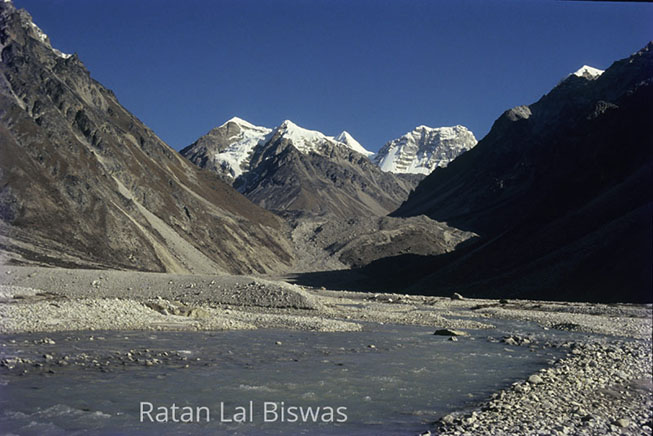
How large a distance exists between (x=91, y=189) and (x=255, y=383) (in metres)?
83.1

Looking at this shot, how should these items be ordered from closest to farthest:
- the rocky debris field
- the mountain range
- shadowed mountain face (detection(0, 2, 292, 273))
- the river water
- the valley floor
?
the rocky debris field → the river water → the valley floor → the mountain range → shadowed mountain face (detection(0, 2, 292, 273))

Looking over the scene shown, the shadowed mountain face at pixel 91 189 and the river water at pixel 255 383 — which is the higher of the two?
the shadowed mountain face at pixel 91 189

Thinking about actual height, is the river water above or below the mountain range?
below

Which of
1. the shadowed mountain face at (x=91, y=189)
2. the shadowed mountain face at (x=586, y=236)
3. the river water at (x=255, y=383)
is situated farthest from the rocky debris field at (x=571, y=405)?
the shadowed mountain face at (x=91, y=189)

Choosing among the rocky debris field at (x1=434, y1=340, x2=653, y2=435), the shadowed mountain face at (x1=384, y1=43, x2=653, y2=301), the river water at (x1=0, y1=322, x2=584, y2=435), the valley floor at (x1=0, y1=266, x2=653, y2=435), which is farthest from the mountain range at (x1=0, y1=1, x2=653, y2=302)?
the rocky debris field at (x1=434, y1=340, x2=653, y2=435)

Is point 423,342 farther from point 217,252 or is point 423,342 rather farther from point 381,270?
point 381,270

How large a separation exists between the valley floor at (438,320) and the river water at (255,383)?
1.98m

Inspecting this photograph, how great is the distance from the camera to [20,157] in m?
89.6

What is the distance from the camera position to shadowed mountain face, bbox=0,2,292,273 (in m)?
83.9

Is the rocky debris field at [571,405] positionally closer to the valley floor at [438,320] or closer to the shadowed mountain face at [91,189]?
the valley floor at [438,320]

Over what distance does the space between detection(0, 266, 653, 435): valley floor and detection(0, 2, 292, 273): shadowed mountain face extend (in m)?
20.5

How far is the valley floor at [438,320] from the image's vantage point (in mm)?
17516

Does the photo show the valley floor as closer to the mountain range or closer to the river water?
→ the river water

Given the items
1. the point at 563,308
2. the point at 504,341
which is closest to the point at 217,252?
the point at 563,308
